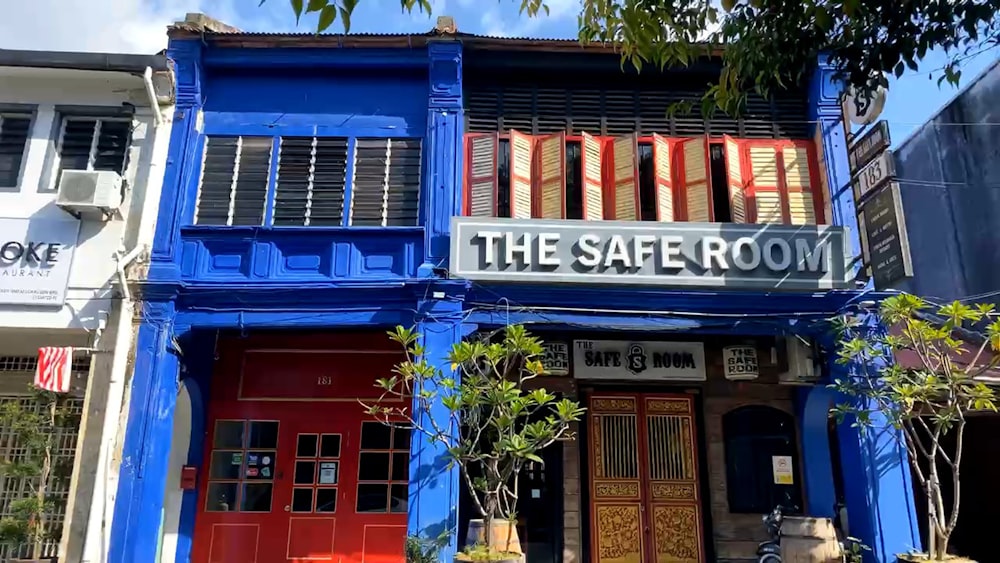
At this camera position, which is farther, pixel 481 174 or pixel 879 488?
pixel 481 174

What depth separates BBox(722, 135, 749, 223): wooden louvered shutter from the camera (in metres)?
8.70

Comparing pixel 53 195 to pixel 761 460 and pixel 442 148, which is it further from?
pixel 761 460

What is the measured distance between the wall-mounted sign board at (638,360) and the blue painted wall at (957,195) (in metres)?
5.56

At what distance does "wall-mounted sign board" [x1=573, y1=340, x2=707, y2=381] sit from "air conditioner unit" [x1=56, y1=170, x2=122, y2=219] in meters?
5.97

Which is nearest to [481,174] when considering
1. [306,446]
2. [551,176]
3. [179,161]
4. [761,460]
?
[551,176]

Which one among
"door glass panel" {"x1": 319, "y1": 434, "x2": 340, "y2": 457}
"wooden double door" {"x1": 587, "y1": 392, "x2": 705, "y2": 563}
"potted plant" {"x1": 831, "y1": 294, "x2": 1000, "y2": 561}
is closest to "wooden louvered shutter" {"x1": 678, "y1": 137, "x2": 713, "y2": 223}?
"potted plant" {"x1": 831, "y1": 294, "x2": 1000, "y2": 561}

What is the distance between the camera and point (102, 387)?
7945 mm

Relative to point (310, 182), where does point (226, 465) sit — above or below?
A: below

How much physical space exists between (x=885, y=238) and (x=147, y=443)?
27.6 ft

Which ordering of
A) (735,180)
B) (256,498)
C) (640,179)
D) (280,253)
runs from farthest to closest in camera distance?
(256,498), (640,179), (735,180), (280,253)

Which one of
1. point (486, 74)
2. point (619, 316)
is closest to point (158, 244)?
point (486, 74)

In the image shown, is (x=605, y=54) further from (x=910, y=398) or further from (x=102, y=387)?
(x=102, y=387)

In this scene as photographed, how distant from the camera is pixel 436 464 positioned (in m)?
7.72

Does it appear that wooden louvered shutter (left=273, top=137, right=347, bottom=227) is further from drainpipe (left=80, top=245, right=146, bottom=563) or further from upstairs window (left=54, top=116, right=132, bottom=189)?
upstairs window (left=54, top=116, right=132, bottom=189)
